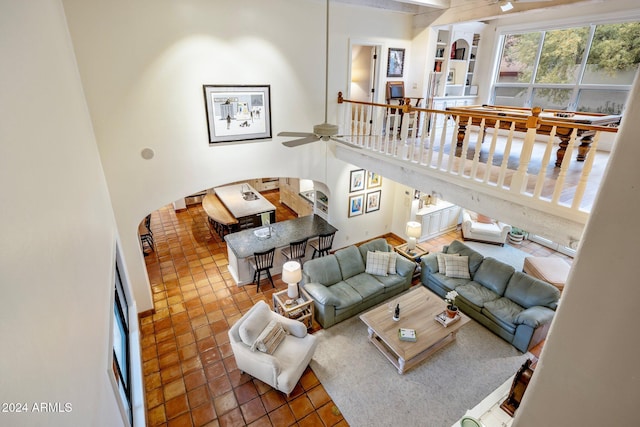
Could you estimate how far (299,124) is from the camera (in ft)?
20.4

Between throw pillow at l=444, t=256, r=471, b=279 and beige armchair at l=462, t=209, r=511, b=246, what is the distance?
2.57 m

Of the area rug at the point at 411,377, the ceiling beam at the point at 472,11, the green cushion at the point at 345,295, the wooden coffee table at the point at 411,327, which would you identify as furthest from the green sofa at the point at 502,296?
the ceiling beam at the point at 472,11

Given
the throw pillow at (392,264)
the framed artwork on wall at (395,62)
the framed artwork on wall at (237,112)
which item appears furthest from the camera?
the framed artwork on wall at (395,62)

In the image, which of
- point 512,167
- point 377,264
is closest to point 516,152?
point 512,167

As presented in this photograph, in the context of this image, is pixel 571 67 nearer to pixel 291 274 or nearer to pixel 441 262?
pixel 441 262

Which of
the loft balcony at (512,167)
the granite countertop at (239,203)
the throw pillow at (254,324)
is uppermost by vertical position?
the loft balcony at (512,167)

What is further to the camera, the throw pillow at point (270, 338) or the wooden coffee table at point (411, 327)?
the wooden coffee table at point (411, 327)

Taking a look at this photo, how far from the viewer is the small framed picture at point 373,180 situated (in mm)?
7789

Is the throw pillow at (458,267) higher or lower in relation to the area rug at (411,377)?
higher

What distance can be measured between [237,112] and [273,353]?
13.0 ft

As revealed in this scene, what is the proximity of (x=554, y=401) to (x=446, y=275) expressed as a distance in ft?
19.5

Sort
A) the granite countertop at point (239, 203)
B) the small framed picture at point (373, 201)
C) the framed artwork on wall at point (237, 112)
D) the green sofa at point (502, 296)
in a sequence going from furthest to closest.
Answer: the granite countertop at point (239, 203), the small framed picture at point (373, 201), the framed artwork on wall at point (237, 112), the green sofa at point (502, 296)

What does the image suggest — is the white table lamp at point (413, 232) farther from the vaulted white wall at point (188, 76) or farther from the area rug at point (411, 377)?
the vaulted white wall at point (188, 76)

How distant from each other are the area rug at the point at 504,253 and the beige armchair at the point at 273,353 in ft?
18.5
